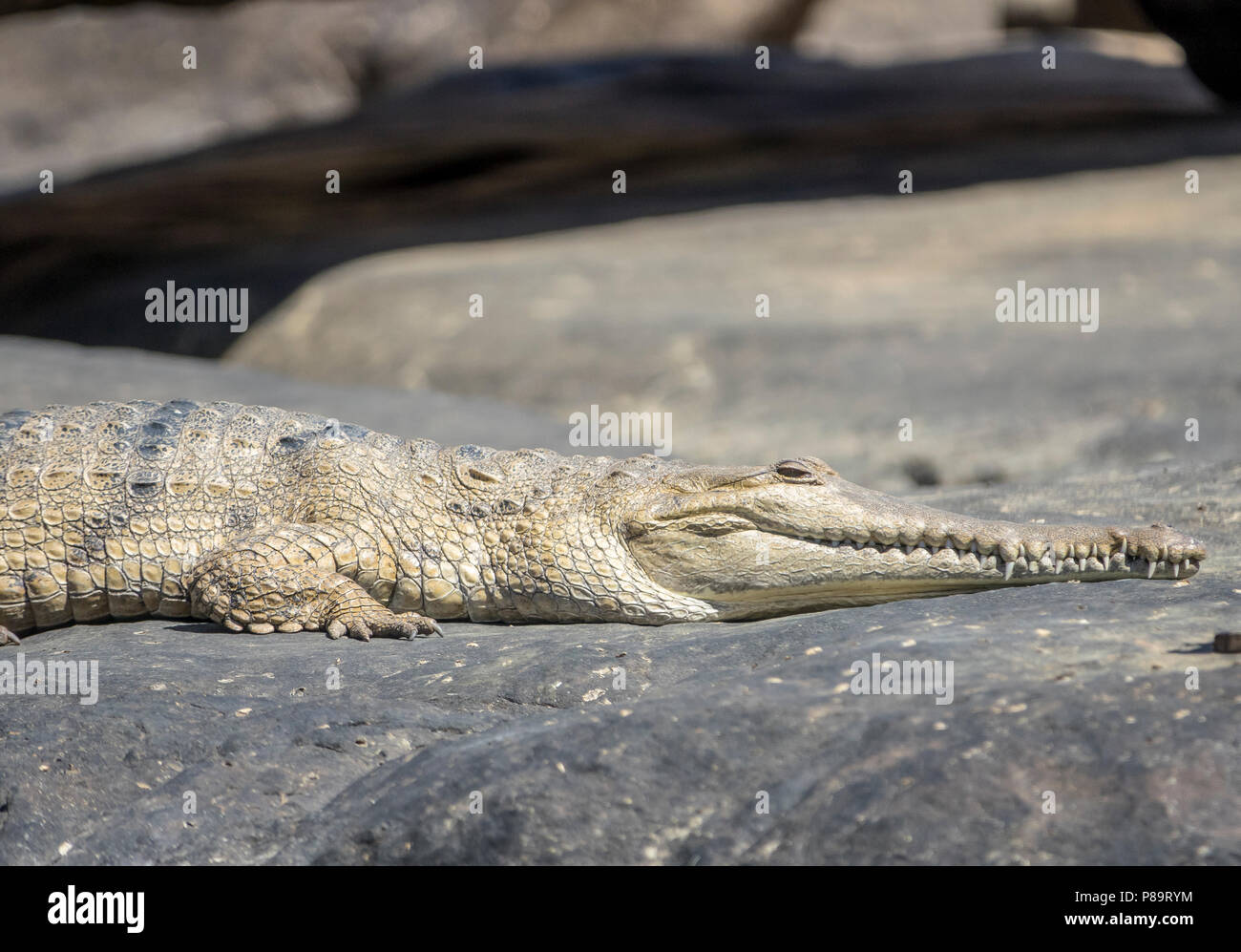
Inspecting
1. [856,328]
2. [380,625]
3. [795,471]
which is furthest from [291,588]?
[856,328]

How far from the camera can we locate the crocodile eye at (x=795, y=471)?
14.3 feet

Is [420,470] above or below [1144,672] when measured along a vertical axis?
above

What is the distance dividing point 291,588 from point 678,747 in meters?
1.92

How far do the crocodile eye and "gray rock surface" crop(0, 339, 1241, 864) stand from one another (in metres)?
0.52

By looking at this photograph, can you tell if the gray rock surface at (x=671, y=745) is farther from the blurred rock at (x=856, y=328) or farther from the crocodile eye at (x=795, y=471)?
the blurred rock at (x=856, y=328)

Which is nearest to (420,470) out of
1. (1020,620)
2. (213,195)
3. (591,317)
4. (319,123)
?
(1020,620)

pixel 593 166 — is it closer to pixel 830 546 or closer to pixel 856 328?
pixel 856 328

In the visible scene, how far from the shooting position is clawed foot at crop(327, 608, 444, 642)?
429 centimetres

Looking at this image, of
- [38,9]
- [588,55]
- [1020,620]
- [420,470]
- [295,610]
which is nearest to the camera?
[1020,620]

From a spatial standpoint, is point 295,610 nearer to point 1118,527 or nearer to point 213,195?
point 1118,527

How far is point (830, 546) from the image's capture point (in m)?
4.25

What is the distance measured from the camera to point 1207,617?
349 cm
